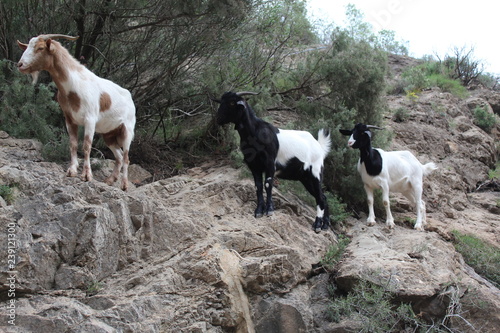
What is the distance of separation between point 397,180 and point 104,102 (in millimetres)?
5110

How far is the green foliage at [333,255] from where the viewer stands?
7562mm

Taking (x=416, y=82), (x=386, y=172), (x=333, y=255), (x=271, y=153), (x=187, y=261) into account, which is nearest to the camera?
(x=187, y=261)

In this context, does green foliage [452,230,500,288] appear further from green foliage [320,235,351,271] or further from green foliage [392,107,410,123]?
green foliage [392,107,410,123]

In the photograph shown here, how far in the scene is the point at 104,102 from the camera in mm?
7086

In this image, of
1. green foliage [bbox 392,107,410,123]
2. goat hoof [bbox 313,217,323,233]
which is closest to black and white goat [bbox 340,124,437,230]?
goat hoof [bbox 313,217,323,233]

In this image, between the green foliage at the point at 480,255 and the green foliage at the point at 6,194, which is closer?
the green foliage at the point at 6,194

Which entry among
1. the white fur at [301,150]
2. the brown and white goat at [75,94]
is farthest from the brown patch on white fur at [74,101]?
the white fur at [301,150]

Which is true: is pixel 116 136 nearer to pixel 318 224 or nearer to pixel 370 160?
pixel 318 224

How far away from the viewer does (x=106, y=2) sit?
8734 millimetres

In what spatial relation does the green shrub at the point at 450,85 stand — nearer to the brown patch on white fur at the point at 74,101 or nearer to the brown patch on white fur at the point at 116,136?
the brown patch on white fur at the point at 116,136

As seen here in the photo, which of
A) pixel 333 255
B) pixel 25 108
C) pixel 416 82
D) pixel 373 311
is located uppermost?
pixel 416 82

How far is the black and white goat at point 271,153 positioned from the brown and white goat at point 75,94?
1624mm

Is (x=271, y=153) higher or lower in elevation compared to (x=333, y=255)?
higher

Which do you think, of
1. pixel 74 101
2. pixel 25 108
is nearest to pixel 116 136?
pixel 74 101
